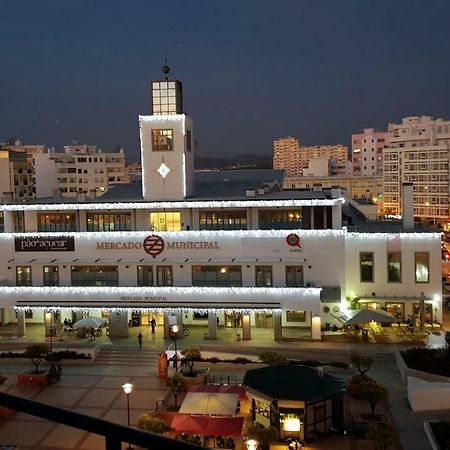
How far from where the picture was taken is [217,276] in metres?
33.8

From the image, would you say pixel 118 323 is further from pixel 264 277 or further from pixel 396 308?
pixel 396 308

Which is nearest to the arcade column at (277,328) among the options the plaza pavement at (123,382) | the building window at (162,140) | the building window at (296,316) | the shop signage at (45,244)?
the plaza pavement at (123,382)

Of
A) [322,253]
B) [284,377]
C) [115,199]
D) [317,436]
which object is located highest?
[115,199]

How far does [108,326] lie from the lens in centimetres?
3434

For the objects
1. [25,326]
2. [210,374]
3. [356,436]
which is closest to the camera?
[356,436]

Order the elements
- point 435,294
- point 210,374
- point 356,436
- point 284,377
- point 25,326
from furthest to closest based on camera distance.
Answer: point 25,326 < point 435,294 < point 210,374 < point 284,377 < point 356,436

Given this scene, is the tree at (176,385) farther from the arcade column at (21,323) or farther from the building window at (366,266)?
the arcade column at (21,323)

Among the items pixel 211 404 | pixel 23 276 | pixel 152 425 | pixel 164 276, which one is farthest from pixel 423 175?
pixel 152 425

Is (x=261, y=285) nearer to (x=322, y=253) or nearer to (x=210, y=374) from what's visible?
(x=322, y=253)

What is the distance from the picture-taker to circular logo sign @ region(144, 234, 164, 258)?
112 ft

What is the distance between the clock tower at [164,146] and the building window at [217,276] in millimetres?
4632

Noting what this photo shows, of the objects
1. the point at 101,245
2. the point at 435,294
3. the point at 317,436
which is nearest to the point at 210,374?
the point at 317,436

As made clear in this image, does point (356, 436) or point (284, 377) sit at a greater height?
point (284, 377)

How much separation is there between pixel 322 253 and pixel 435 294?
245 inches
